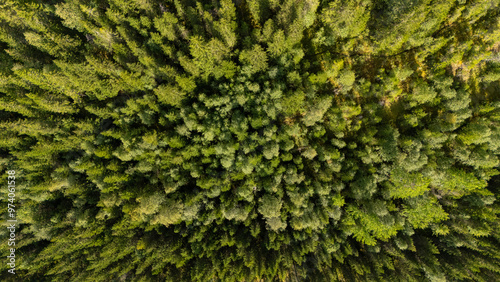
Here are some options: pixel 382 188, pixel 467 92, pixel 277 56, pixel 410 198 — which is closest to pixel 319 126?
pixel 277 56

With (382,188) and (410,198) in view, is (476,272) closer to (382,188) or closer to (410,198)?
(410,198)

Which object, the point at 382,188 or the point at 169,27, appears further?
the point at 382,188

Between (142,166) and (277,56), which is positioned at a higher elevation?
(277,56)

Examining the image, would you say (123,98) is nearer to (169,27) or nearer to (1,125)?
(169,27)

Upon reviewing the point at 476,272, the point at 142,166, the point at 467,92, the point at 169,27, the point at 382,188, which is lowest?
the point at 476,272

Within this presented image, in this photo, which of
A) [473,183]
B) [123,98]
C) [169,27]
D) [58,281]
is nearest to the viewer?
[169,27]

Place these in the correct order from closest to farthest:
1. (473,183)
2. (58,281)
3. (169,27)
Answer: (169,27)
(473,183)
(58,281)

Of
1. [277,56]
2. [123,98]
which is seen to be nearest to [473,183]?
[277,56]
